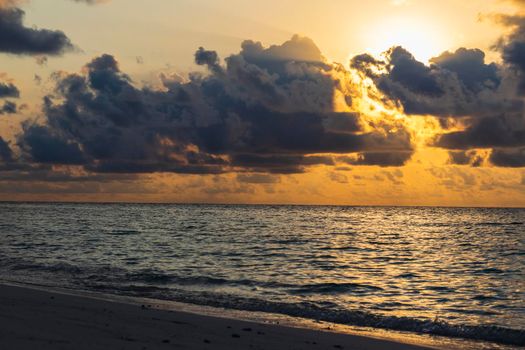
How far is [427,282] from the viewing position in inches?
1262

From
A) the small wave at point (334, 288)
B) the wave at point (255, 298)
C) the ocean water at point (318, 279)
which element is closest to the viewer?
the wave at point (255, 298)

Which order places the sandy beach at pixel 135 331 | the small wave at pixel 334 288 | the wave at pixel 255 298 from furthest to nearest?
the small wave at pixel 334 288, the wave at pixel 255 298, the sandy beach at pixel 135 331

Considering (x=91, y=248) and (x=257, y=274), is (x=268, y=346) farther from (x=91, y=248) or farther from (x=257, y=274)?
(x=91, y=248)

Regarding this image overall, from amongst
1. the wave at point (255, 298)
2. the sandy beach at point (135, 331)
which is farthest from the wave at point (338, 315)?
the sandy beach at point (135, 331)

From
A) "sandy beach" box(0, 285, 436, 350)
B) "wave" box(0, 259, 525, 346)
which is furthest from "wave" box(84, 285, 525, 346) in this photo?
"sandy beach" box(0, 285, 436, 350)

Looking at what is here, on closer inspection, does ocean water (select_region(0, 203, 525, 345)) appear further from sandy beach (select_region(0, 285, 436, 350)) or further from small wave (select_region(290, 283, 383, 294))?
sandy beach (select_region(0, 285, 436, 350))

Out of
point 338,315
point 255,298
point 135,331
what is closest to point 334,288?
point 255,298

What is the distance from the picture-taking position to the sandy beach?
13.0 m

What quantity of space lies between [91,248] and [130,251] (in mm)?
4643

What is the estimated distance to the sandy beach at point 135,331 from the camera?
13.0m

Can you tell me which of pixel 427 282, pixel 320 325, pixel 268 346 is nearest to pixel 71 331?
pixel 268 346

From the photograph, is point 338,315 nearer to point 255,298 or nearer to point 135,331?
point 255,298

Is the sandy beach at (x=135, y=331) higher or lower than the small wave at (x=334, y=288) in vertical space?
higher

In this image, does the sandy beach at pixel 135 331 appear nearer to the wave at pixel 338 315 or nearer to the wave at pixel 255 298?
the wave at pixel 338 315
